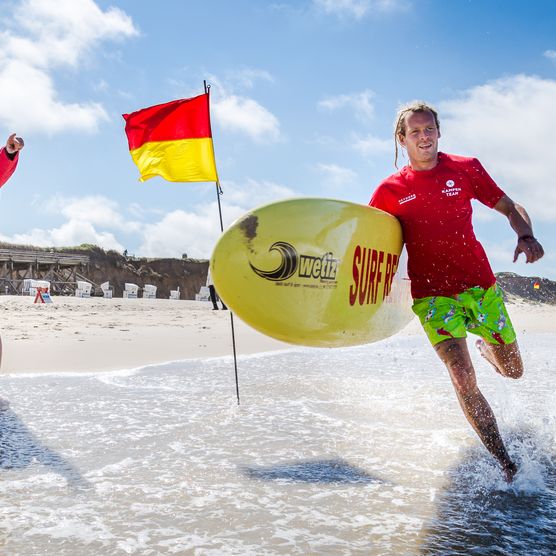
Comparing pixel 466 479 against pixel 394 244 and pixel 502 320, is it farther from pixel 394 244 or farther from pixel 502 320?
pixel 394 244

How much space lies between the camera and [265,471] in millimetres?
2977

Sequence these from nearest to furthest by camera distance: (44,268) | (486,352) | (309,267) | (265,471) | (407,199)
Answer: (265,471)
(309,267)
(407,199)
(486,352)
(44,268)

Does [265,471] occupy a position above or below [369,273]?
below

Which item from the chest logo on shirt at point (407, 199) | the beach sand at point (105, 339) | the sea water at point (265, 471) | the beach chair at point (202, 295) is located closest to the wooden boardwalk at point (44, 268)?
the beach chair at point (202, 295)

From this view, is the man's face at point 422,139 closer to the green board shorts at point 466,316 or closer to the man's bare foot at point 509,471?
the green board shorts at point 466,316

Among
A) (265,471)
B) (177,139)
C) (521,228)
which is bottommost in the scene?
(265,471)

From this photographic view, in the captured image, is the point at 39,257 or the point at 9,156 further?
the point at 39,257

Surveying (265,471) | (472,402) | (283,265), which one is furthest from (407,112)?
(265,471)

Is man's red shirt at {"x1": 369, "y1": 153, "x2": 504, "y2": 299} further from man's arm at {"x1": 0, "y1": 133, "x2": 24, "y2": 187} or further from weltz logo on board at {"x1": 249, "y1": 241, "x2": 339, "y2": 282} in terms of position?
man's arm at {"x1": 0, "y1": 133, "x2": 24, "y2": 187}

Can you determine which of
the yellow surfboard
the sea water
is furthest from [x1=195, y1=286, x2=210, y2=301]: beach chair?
the yellow surfboard

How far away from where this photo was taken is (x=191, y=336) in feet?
31.3

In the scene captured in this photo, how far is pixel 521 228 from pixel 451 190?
1.44 ft

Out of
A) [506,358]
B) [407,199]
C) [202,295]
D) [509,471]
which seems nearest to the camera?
[509,471]

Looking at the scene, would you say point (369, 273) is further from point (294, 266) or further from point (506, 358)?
point (506, 358)
